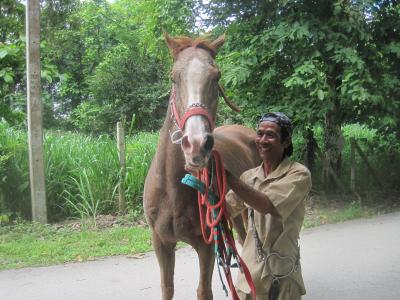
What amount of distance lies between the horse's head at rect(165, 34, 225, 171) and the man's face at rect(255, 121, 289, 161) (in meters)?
0.29

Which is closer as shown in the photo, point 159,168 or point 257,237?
point 257,237

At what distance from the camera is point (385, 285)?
444 cm

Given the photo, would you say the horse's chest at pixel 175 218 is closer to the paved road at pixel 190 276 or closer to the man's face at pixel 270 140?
the man's face at pixel 270 140

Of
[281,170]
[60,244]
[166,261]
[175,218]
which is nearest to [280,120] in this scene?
[281,170]

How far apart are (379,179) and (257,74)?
131 inches

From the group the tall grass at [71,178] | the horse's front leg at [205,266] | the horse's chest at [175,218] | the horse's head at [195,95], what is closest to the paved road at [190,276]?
the horse's front leg at [205,266]

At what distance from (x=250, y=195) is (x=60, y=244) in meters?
4.37

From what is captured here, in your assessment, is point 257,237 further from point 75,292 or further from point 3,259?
A: point 3,259

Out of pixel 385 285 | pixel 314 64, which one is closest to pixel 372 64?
pixel 314 64

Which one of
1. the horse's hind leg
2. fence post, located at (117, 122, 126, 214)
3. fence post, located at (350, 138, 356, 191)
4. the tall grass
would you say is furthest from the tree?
the horse's hind leg

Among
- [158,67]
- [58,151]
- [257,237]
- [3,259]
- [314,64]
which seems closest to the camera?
[257,237]

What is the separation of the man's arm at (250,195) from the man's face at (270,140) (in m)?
0.31

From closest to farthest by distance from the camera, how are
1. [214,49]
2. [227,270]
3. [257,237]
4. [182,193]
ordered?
[227,270] < [257,237] < [214,49] < [182,193]

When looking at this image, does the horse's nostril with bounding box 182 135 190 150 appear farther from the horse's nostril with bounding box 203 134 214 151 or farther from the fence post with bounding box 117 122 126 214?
the fence post with bounding box 117 122 126 214
